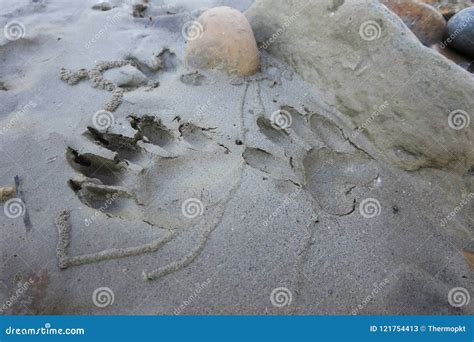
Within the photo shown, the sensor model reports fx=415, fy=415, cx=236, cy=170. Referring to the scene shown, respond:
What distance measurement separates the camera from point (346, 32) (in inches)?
104

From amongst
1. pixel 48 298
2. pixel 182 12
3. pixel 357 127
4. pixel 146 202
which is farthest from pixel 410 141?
pixel 182 12

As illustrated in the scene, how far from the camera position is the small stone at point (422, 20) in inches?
121

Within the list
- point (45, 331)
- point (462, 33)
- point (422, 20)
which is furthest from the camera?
point (422, 20)

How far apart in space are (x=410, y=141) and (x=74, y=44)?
2.48 m

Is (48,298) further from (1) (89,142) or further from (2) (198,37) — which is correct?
(2) (198,37)
